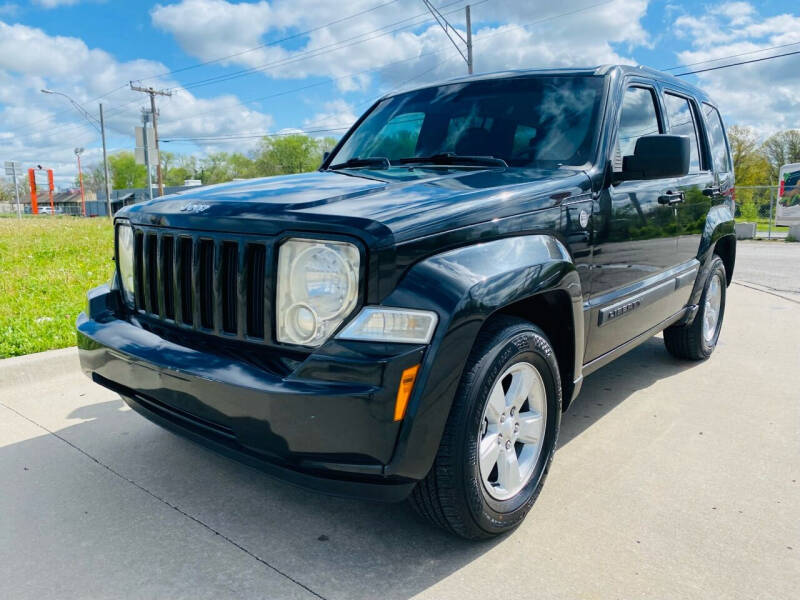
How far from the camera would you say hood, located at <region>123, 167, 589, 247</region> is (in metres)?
2.08

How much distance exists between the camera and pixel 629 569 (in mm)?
2295

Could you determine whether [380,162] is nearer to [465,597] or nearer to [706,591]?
[465,597]

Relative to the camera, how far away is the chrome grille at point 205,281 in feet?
7.18

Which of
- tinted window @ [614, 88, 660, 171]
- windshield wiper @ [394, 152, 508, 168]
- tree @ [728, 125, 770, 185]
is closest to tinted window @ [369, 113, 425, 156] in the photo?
windshield wiper @ [394, 152, 508, 168]

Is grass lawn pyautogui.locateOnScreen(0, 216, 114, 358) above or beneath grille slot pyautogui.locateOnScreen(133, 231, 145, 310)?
beneath

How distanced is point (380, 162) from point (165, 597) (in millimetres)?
2231

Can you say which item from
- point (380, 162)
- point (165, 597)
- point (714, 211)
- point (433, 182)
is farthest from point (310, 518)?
point (714, 211)

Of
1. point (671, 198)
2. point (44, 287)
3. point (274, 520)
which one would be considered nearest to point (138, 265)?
point (274, 520)

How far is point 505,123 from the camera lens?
329 cm

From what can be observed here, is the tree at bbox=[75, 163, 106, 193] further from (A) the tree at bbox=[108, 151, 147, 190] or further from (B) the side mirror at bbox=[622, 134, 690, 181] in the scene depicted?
(B) the side mirror at bbox=[622, 134, 690, 181]

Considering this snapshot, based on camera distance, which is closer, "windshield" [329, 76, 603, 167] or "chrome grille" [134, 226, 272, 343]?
"chrome grille" [134, 226, 272, 343]

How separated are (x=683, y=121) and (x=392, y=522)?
3.28 m

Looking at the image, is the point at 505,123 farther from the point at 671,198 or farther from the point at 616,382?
the point at 616,382

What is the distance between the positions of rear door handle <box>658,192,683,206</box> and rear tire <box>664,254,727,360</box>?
1026mm
